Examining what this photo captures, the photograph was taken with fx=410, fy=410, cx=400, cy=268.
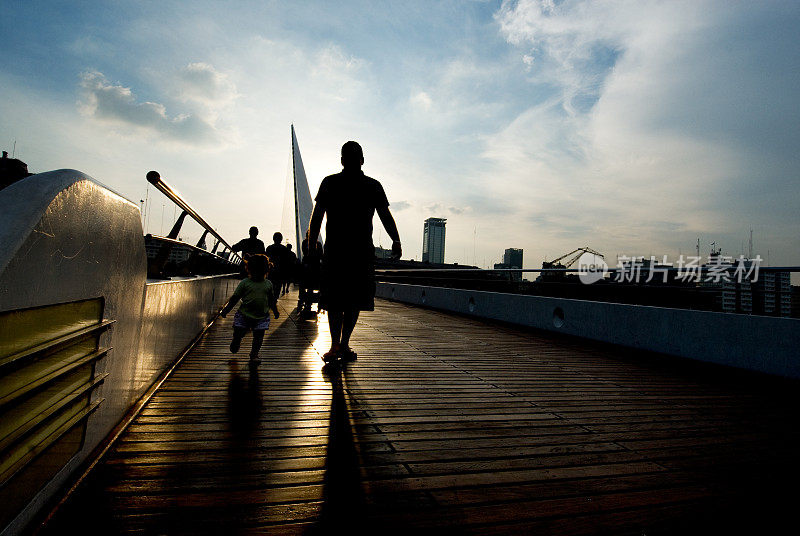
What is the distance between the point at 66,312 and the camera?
1.47 meters

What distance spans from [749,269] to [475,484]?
14.3ft

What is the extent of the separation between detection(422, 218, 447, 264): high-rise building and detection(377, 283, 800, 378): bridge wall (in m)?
149

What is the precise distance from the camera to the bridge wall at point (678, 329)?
4.07 meters

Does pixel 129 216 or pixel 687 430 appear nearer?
Answer: pixel 129 216

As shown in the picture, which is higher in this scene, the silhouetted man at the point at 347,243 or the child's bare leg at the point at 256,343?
the silhouetted man at the point at 347,243

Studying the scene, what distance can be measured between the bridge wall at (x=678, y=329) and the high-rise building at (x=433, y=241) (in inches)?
5873

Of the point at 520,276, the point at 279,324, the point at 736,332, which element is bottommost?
the point at 279,324

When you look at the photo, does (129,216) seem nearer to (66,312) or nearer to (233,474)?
(66,312)

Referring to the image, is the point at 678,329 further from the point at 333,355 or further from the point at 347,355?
the point at 333,355

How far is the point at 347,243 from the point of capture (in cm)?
367

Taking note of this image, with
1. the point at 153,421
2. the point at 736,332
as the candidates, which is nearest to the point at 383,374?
the point at 153,421

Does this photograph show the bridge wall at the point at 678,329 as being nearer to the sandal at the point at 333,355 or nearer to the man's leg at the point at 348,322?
the man's leg at the point at 348,322

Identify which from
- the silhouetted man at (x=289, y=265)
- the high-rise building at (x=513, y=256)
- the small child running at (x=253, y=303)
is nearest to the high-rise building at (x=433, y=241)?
the high-rise building at (x=513, y=256)

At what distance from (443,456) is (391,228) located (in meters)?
2.40
